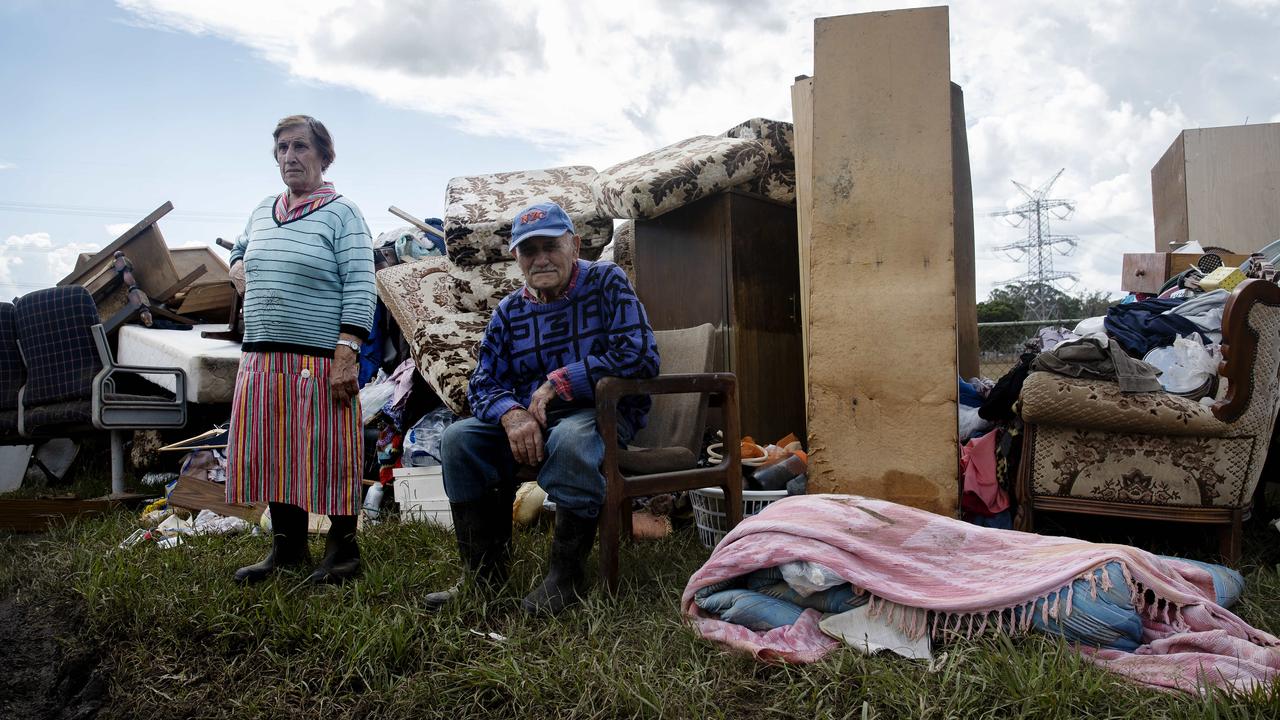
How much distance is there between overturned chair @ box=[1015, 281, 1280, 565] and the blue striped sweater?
2.66 meters

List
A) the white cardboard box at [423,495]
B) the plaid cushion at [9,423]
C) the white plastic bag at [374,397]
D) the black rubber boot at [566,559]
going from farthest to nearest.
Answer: the plaid cushion at [9,423], the white plastic bag at [374,397], the white cardboard box at [423,495], the black rubber boot at [566,559]

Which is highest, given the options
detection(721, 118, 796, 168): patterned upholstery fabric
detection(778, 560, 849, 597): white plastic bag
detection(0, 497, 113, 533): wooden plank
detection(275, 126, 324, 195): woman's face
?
detection(721, 118, 796, 168): patterned upholstery fabric

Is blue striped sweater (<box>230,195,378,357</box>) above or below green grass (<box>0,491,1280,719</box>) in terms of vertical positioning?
above

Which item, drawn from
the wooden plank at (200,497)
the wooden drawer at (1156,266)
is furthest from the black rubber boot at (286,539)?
the wooden drawer at (1156,266)

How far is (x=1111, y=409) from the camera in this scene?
3.15 m

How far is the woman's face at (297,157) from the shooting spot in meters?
3.41

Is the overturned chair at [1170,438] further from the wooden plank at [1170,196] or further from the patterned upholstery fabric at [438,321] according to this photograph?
the wooden plank at [1170,196]

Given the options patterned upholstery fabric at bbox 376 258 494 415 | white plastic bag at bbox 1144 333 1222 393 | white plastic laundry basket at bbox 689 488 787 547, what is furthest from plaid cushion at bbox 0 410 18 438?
white plastic bag at bbox 1144 333 1222 393

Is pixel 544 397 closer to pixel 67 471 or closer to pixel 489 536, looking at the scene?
pixel 489 536

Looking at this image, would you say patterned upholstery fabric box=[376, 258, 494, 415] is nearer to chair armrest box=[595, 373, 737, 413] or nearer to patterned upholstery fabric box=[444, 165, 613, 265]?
patterned upholstery fabric box=[444, 165, 613, 265]

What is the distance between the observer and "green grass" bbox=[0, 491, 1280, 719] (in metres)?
2.02

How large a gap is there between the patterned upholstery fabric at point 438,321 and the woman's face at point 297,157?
57.5 inches

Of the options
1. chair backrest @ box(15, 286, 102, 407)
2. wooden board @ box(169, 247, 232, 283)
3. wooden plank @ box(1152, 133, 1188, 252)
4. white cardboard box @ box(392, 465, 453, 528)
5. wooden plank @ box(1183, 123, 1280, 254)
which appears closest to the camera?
white cardboard box @ box(392, 465, 453, 528)

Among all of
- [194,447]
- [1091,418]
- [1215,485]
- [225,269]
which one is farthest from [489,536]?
[225,269]
